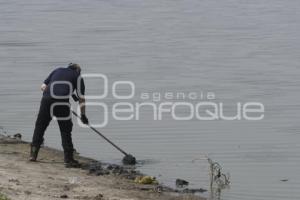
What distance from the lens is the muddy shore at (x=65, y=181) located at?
12336 millimetres

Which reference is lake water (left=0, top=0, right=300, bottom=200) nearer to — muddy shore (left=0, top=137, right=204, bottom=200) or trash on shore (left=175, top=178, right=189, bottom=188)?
trash on shore (left=175, top=178, right=189, bottom=188)

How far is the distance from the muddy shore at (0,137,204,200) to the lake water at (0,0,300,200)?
959mm

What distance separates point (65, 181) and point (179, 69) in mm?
13944

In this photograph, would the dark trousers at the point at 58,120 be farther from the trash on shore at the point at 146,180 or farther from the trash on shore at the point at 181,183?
the trash on shore at the point at 181,183

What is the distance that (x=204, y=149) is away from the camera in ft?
58.4

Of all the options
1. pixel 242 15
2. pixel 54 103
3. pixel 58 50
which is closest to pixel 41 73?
pixel 58 50

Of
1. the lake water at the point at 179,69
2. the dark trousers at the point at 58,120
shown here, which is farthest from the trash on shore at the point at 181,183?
the dark trousers at the point at 58,120

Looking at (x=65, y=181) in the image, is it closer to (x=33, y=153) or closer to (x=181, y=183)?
(x=33, y=153)

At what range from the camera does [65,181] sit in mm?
13594

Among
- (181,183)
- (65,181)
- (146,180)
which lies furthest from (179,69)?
(65,181)

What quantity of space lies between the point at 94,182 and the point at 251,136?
5940 millimetres

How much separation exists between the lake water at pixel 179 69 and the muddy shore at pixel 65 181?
0.96 meters

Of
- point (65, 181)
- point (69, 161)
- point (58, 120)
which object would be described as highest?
point (58, 120)

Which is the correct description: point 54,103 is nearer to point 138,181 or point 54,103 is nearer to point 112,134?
point 138,181
